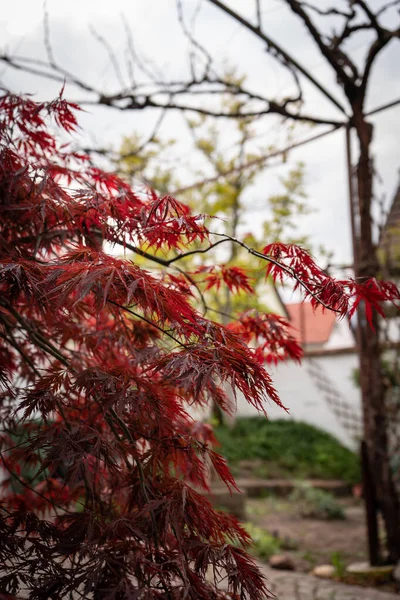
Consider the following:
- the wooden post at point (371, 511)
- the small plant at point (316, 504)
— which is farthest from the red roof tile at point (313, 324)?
the wooden post at point (371, 511)

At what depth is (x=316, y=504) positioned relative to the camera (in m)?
6.59

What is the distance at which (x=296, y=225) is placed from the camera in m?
9.36

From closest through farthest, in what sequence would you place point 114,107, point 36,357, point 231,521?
point 231,521 → point 36,357 → point 114,107

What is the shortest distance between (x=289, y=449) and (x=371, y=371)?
17.4ft

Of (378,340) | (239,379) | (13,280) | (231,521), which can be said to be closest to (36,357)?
(13,280)

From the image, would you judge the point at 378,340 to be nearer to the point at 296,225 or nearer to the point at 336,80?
the point at 336,80

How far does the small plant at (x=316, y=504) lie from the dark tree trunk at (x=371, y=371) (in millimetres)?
2445

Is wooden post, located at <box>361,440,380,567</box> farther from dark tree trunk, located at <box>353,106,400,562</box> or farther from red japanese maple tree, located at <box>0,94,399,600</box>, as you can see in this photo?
red japanese maple tree, located at <box>0,94,399,600</box>

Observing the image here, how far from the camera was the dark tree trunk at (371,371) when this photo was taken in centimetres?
395

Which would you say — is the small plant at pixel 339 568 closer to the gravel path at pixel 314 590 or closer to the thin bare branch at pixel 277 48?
the gravel path at pixel 314 590

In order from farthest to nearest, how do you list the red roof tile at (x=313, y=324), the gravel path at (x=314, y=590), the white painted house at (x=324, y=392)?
the red roof tile at (x=313, y=324) < the white painted house at (x=324, y=392) < the gravel path at (x=314, y=590)

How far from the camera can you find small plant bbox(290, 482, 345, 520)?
20.7ft

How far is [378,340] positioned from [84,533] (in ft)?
9.90

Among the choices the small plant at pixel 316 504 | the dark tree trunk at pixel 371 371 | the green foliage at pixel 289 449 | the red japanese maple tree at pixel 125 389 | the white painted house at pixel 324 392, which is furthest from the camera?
the white painted house at pixel 324 392
